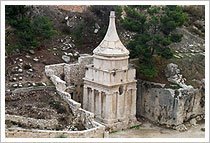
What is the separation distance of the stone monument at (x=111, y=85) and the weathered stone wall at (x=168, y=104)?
71.8 inches

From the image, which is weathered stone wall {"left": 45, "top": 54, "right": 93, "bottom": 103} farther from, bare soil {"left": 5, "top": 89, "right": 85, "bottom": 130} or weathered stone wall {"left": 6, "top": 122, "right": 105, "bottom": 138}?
weathered stone wall {"left": 6, "top": 122, "right": 105, "bottom": 138}

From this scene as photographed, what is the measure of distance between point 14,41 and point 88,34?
7.17 metres

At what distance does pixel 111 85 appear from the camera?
27406mm

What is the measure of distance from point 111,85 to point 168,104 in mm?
4573

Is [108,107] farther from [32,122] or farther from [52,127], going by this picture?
[32,122]

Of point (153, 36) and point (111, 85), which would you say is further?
point (153, 36)

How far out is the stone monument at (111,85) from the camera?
2761 centimetres

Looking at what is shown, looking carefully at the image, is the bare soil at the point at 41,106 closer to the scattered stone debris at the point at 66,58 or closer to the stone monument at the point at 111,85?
the stone monument at the point at 111,85

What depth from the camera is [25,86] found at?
88.3ft

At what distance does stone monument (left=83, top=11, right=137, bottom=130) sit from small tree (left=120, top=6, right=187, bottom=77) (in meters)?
1.61

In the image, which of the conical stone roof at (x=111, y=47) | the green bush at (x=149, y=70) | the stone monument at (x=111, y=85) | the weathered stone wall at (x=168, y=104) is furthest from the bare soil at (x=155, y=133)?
the conical stone roof at (x=111, y=47)

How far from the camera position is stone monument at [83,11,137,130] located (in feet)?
90.6

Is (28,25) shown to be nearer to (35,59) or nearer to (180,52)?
(35,59)

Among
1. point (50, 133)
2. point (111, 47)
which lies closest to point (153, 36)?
point (111, 47)
